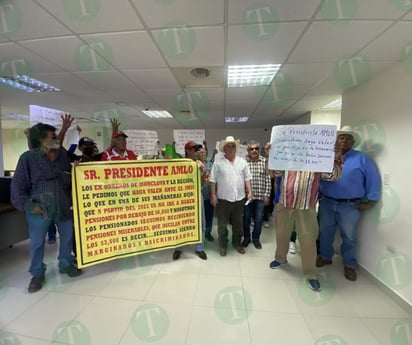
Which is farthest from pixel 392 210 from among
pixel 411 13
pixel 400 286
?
pixel 411 13

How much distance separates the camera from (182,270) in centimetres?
227

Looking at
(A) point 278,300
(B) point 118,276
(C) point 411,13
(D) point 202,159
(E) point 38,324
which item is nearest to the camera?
(C) point 411,13

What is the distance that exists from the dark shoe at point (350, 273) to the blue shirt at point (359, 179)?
2.69 feet

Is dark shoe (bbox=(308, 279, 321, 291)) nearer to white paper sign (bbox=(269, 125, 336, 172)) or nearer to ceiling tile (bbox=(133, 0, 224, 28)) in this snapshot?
white paper sign (bbox=(269, 125, 336, 172))

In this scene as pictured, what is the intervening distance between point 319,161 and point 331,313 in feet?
4.26

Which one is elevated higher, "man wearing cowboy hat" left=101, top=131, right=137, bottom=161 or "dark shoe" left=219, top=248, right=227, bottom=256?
"man wearing cowboy hat" left=101, top=131, right=137, bottom=161

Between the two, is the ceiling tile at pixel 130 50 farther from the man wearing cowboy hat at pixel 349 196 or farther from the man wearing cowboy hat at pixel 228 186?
the man wearing cowboy hat at pixel 349 196

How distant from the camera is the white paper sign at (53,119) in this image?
1.88m

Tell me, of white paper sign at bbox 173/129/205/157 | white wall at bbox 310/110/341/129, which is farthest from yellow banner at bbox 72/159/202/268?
white wall at bbox 310/110/341/129

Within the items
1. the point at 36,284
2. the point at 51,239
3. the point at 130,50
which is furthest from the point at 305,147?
the point at 51,239

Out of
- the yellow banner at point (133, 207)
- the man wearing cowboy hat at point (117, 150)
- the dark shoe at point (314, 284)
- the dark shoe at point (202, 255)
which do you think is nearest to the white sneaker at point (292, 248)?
the dark shoe at point (314, 284)

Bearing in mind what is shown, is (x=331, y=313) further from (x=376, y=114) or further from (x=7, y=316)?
(x=7, y=316)

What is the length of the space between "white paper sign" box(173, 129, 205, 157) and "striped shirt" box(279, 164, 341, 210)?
1284 millimetres

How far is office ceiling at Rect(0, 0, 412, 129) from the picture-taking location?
53.2 inches
